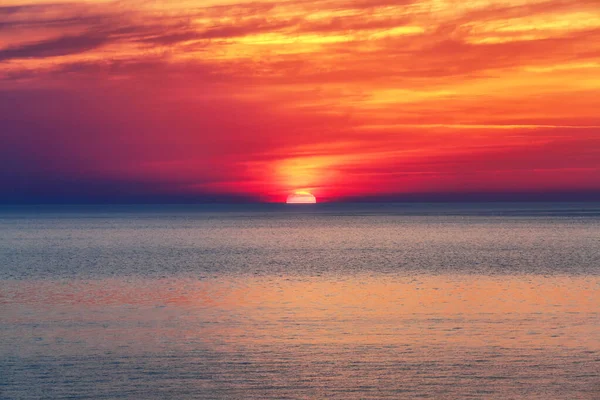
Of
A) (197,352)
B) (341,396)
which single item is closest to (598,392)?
(341,396)

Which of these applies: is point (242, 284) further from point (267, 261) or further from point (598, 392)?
point (598, 392)

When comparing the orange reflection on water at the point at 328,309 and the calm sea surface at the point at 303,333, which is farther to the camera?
the orange reflection on water at the point at 328,309

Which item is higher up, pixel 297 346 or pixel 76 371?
pixel 76 371

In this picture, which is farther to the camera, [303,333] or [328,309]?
[328,309]

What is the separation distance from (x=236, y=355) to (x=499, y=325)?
965cm

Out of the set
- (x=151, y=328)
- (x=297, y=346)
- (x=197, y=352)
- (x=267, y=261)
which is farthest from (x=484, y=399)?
(x=267, y=261)

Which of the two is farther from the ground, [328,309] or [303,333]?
[303,333]

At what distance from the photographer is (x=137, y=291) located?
127ft

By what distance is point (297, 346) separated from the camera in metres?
22.8

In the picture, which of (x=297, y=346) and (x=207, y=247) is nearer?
(x=297, y=346)

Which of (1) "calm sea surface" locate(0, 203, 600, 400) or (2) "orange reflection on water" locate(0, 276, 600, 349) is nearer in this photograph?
(1) "calm sea surface" locate(0, 203, 600, 400)

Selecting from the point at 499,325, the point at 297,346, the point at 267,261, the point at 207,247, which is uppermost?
the point at 297,346

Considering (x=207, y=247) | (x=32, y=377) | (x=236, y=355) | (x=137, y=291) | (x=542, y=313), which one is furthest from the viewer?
(x=207, y=247)

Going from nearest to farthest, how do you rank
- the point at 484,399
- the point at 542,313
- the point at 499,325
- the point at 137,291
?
the point at 484,399 < the point at 499,325 < the point at 542,313 < the point at 137,291
